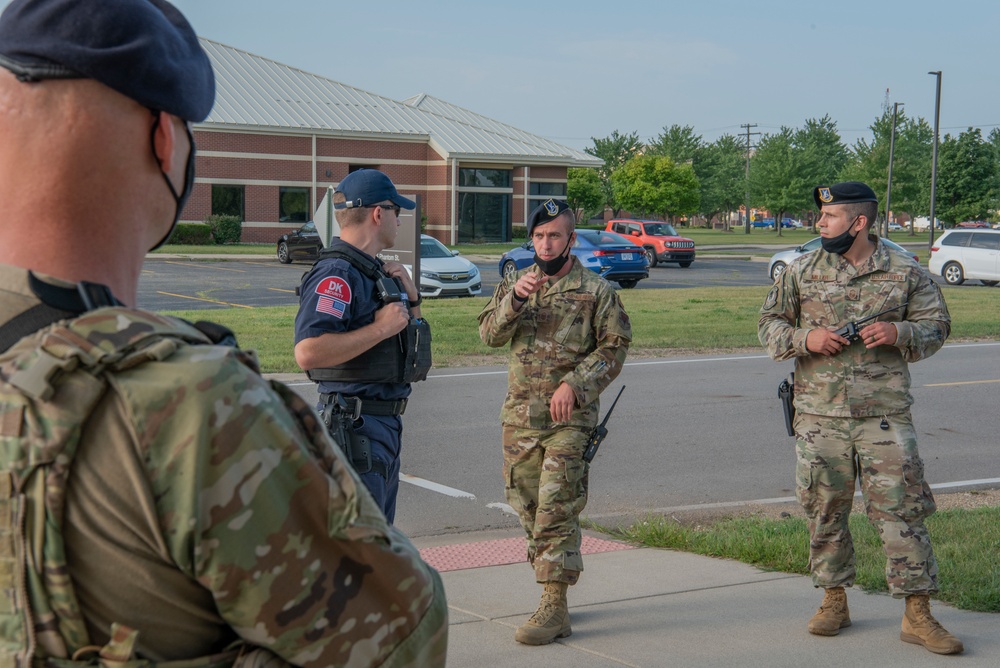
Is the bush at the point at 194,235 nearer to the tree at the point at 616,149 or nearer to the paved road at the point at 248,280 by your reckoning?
the paved road at the point at 248,280

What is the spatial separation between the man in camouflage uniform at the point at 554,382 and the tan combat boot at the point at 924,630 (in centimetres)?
157

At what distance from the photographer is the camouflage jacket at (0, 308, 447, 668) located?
1146mm

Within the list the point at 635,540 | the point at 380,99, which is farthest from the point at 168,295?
the point at 380,99

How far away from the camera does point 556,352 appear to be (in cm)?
553

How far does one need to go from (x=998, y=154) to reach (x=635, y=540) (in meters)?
65.7

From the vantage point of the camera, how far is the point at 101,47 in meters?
1.26

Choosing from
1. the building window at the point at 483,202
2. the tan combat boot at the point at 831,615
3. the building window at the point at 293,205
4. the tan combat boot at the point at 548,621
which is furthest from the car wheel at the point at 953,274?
the tan combat boot at the point at 548,621

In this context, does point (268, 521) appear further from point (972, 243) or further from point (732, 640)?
point (972, 243)

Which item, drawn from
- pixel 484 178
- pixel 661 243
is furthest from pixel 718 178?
pixel 661 243

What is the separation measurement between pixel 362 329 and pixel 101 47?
3176 millimetres

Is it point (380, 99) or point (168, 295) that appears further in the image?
point (380, 99)

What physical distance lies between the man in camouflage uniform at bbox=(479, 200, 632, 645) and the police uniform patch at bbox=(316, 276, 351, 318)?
1.20m

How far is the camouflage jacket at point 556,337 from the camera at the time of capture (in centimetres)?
546

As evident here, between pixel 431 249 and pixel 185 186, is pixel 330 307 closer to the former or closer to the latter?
pixel 185 186
